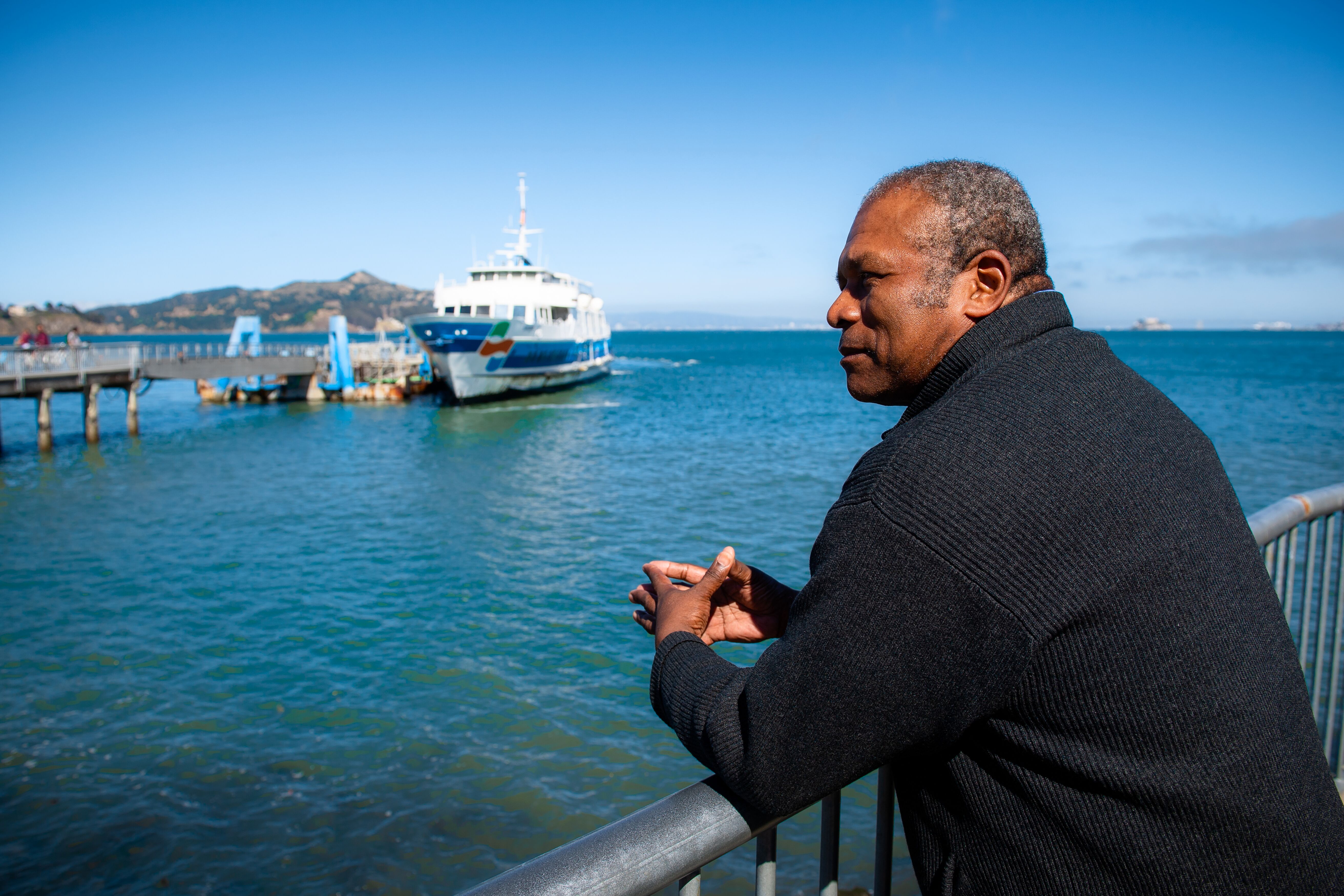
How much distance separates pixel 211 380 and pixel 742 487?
37559 millimetres

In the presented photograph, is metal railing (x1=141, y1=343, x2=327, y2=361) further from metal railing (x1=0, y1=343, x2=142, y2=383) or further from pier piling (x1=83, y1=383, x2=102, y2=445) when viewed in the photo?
pier piling (x1=83, y1=383, x2=102, y2=445)

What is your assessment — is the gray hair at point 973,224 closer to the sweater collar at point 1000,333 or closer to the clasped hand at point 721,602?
the sweater collar at point 1000,333

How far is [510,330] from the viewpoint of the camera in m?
38.8

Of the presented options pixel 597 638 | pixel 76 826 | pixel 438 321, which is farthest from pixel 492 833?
pixel 438 321

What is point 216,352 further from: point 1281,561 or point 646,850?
point 646,850

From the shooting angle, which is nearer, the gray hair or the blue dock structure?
the gray hair

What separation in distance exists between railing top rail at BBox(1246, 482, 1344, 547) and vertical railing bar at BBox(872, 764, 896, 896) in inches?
61.5

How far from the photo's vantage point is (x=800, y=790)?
123 centimetres

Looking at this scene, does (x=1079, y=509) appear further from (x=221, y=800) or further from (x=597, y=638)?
(x=597, y=638)

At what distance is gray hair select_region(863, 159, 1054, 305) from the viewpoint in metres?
1.46

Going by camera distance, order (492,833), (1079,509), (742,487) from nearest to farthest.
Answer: (1079,509) → (492,833) → (742,487)

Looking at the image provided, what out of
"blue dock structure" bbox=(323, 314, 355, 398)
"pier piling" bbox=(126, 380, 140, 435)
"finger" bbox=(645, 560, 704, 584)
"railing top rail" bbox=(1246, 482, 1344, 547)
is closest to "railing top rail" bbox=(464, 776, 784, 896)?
"finger" bbox=(645, 560, 704, 584)

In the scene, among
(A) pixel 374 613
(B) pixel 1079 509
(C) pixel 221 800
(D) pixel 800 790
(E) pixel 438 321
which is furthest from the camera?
(E) pixel 438 321

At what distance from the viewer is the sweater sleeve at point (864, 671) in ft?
3.63
